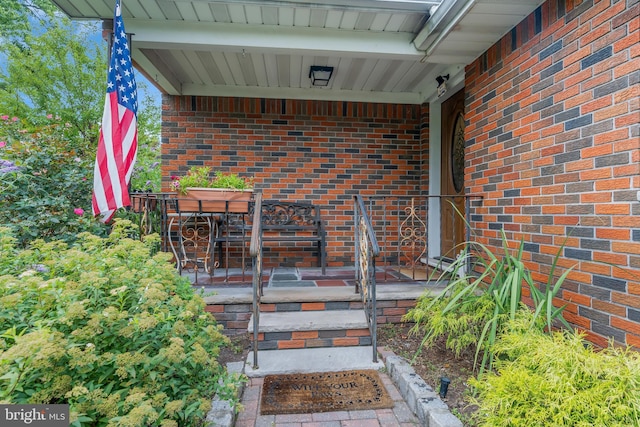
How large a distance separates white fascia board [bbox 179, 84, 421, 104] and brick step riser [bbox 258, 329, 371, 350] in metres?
2.90

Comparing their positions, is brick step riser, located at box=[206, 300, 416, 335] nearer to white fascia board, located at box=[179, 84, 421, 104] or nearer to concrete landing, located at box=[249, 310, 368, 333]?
concrete landing, located at box=[249, 310, 368, 333]

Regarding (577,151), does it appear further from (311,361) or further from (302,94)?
(302,94)

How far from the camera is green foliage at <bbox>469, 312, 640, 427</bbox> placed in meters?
1.14

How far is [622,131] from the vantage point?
5.55ft

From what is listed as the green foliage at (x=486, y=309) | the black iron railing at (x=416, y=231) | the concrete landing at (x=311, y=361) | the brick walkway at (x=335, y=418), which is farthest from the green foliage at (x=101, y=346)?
the black iron railing at (x=416, y=231)

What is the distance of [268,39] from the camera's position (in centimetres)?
281

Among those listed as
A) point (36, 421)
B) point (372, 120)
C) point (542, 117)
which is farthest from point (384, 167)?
point (36, 421)

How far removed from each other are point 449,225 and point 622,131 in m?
2.39

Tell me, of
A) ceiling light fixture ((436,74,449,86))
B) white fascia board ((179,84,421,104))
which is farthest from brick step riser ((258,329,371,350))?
white fascia board ((179,84,421,104))

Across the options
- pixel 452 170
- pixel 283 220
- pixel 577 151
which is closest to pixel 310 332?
pixel 283 220

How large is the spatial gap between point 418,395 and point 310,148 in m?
3.14

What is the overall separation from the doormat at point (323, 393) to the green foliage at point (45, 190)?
2.25 meters

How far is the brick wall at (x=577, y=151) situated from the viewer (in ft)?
5.47

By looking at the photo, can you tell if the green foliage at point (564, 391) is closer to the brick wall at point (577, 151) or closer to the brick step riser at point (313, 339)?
the brick wall at point (577, 151)
